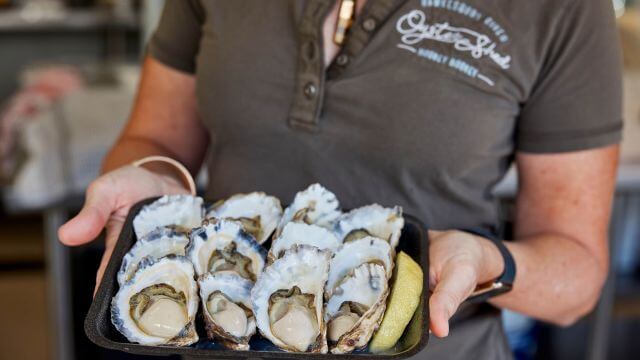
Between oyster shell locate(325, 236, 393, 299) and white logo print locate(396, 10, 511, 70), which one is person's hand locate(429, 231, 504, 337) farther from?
white logo print locate(396, 10, 511, 70)

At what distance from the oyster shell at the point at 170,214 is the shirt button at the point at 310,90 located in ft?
0.54

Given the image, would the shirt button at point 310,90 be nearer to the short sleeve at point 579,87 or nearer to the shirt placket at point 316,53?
the shirt placket at point 316,53

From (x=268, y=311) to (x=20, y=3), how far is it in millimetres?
3547

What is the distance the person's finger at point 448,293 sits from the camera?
66cm

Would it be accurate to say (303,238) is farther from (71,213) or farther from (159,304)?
(71,213)

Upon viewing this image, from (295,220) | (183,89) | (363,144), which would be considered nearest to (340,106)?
(363,144)

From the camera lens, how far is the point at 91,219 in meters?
0.79

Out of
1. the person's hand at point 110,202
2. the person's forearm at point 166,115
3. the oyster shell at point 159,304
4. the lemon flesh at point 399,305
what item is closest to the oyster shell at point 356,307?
the lemon flesh at point 399,305

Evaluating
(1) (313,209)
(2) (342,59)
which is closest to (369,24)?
(2) (342,59)

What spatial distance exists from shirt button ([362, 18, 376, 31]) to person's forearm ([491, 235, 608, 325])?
27 centimetres

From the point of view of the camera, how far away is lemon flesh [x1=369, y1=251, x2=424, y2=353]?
0.66 m

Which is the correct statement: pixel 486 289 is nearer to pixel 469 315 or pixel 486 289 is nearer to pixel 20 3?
pixel 469 315

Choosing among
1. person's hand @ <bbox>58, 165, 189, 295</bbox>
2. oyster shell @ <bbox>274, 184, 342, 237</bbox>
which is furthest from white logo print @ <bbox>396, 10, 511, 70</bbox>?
person's hand @ <bbox>58, 165, 189, 295</bbox>

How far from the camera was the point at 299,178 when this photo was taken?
36.0 inches
